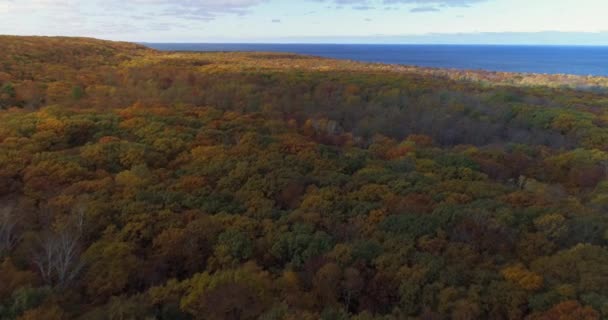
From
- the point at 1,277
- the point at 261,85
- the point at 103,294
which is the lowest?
the point at 103,294

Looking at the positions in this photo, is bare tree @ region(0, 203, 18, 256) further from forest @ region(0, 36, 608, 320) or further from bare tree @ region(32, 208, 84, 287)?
bare tree @ region(32, 208, 84, 287)

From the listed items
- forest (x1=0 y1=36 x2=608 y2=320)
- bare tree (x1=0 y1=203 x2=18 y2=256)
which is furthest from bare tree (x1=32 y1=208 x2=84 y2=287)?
bare tree (x1=0 y1=203 x2=18 y2=256)

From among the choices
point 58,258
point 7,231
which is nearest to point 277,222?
point 58,258

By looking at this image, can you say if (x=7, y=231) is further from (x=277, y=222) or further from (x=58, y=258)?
(x=277, y=222)

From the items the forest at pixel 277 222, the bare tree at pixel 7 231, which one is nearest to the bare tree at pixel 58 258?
the forest at pixel 277 222

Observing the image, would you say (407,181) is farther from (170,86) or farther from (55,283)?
(170,86)

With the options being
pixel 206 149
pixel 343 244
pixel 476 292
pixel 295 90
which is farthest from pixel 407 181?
pixel 295 90
